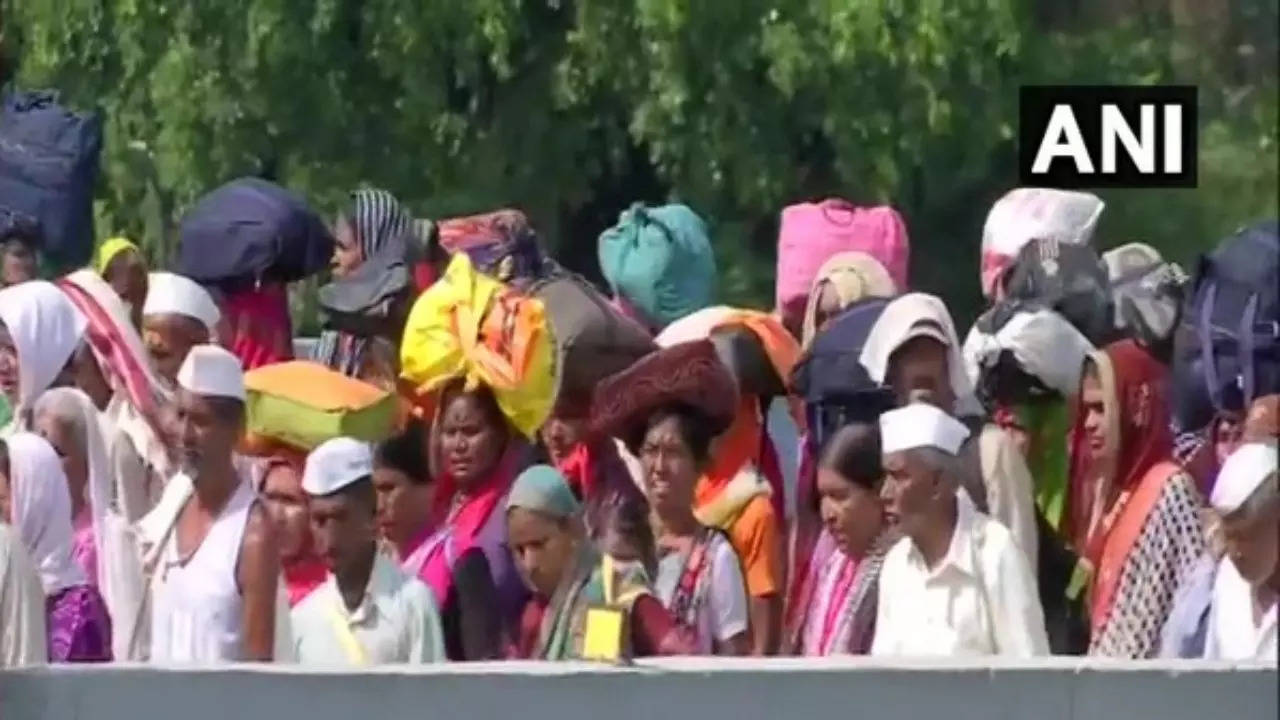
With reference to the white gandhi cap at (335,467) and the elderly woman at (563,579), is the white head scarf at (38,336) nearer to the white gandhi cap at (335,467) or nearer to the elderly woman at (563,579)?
the white gandhi cap at (335,467)

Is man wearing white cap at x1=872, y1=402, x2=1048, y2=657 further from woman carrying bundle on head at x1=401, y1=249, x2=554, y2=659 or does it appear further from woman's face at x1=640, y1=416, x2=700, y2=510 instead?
woman carrying bundle on head at x1=401, y1=249, x2=554, y2=659

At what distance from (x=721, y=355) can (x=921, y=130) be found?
200 inches

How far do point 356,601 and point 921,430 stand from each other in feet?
3.96

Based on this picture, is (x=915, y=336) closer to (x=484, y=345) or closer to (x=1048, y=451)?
(x=1048, y=451)

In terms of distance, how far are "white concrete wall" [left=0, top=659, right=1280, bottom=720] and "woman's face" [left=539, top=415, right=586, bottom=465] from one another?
1292 millimetres

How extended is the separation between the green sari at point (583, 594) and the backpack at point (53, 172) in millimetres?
2675

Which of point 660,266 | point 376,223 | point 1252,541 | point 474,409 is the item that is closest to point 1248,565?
point 1252,541

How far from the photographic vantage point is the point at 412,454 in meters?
8.83

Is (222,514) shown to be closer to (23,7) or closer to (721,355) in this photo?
(721,355)

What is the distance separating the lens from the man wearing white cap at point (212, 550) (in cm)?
805

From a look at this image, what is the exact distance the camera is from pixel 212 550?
8133 millimetres

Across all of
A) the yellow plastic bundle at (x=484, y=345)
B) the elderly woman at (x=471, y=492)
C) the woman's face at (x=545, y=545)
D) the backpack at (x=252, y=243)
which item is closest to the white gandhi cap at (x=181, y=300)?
the backpack at (x=252, y=243)

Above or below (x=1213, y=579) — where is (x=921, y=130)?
above

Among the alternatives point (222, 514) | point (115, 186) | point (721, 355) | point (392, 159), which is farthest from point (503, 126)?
point (222, 514)
